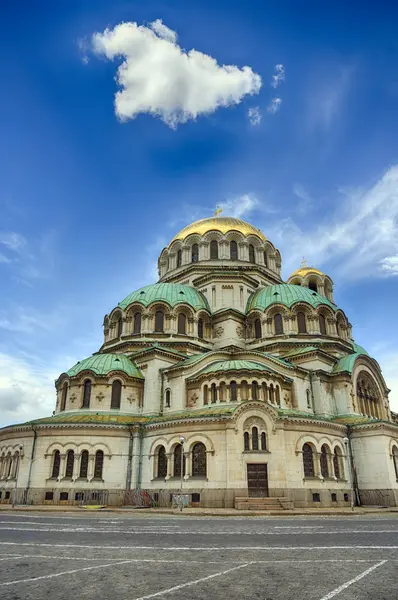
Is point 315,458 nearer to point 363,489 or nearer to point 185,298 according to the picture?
point 363,489

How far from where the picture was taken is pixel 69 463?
3272 centimetres

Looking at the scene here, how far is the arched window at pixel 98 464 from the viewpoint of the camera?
32.7 metres

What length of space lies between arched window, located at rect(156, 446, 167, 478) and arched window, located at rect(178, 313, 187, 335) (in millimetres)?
13033

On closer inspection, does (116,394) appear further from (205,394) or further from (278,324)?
(278,324)

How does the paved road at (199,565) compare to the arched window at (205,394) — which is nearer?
the paved road at (199,565)

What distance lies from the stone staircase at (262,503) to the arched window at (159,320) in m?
19.2

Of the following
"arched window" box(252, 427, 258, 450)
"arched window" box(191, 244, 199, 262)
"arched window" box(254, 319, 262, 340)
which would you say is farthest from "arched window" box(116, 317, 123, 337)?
"arched window" box(252, 427, 258, 450)

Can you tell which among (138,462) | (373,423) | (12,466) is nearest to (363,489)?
(373,423)

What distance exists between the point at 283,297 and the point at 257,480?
65.1ft

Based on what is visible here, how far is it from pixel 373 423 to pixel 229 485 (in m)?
12.6

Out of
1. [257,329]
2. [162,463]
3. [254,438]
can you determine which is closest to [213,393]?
[254,438]

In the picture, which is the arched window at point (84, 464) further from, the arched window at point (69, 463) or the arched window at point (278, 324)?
the arched window at point (278, 324)

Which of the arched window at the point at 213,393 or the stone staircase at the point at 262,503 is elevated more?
the arched window at the point at 213,393

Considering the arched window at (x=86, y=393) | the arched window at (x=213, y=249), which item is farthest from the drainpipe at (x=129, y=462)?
the arched window at (x=213, y=249)
